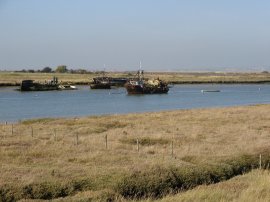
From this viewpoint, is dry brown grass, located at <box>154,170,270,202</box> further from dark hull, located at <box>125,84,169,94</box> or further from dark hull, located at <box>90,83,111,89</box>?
dark hull, located at <box>90,83,111,89</box>

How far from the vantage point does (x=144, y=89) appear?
10462cm

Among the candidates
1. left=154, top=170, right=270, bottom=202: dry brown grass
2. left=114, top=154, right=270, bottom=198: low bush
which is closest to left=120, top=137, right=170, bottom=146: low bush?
left=114, top=154, right=270, bottom=198: low bush

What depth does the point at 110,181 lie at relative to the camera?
13859 mm

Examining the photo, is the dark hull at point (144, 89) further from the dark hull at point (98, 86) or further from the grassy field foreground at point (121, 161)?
the grassy field foreground at point (121, 161)

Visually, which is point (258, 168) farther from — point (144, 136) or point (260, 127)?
point (260, 127)

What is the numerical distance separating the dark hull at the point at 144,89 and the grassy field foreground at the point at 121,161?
75311 millimetres

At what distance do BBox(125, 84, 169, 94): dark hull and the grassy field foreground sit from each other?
75311 millimetres

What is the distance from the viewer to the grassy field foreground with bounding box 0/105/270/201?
13242 mm

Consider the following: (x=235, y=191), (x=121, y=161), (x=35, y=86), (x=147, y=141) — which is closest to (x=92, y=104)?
(x=147, y=141)

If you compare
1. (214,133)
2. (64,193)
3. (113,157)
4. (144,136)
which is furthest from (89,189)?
(214,133)

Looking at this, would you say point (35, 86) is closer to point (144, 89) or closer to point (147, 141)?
point (144, 89)

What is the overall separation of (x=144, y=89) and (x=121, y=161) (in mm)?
87903

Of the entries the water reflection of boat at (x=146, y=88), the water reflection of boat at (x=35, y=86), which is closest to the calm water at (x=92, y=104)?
the water reflection of boat at (x=146, y=88)

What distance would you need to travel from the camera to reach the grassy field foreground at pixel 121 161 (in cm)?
1324
